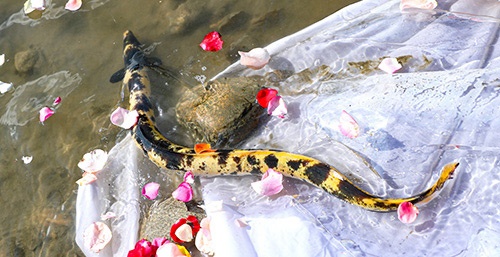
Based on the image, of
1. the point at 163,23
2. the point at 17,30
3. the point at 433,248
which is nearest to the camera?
the point at 433,248

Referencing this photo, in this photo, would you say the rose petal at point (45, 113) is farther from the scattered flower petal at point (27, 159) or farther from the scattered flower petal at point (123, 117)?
the scattered flower petal at point (123, 117)

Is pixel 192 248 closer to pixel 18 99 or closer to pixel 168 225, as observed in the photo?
pixel 168 225

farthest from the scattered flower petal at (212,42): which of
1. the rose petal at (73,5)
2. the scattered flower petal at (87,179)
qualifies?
the rose petal at (73,5)

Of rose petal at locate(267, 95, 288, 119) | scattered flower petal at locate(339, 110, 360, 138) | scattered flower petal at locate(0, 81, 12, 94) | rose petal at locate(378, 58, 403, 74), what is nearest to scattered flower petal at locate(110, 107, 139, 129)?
rose petal at locate(267, 95, 288, 119)

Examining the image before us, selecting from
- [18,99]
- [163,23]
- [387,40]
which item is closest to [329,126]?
[387,40]

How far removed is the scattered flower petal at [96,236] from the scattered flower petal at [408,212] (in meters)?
2.05

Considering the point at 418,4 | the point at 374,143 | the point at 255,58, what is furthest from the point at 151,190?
the point at 418,4

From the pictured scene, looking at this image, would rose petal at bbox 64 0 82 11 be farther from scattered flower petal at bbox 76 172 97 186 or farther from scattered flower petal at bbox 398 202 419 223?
scattered flower petal at bbox 398 202 419 223

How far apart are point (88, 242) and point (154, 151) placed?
2.64ft

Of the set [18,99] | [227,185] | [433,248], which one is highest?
[433,248]

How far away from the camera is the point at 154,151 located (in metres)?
4.12

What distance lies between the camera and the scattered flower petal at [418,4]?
411cm

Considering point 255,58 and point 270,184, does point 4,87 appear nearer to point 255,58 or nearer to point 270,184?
point 255,58

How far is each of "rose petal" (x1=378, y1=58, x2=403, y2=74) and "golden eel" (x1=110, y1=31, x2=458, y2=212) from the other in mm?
911
